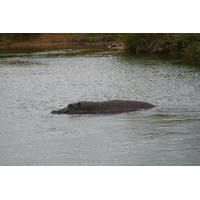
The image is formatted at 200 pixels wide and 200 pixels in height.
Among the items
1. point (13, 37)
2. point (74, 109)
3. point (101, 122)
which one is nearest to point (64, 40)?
point (13, 37)

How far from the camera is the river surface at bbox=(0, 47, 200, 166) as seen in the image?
5996 millimetres

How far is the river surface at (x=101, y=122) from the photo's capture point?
600 cm

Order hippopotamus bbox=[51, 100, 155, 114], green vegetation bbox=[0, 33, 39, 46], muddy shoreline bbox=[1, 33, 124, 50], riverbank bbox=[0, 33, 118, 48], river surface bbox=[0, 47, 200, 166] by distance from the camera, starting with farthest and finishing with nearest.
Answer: muddy shoreline bbox=[1, 33, 124, 50] < riverbank bbox=[0, 33, 118, 48] < green vegetation bbox=[0, 33, 39, 46] < hippopotamus bbox=[51, 100, 155, 114] < river surface bbox=[0, 47, 200, 166]

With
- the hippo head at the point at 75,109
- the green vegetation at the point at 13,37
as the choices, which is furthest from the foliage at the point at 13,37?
the hippo head at the point at 75,109

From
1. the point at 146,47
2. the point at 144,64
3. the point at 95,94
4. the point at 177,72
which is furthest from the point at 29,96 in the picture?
the point at 146,47

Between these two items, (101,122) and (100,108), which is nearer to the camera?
(101,122)

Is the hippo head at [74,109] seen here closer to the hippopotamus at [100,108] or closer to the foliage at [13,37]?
the hippopotamus at [100,108]

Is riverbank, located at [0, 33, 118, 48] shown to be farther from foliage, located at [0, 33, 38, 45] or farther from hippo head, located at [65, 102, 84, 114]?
hippo head, located at [65, 102, 84, 114]

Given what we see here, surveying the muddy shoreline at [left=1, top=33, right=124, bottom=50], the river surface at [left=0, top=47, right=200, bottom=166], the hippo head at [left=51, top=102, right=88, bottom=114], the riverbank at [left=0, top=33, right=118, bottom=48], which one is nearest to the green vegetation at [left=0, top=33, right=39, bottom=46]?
the riverbank at [left=0, top=33, right=118, bottom=48]

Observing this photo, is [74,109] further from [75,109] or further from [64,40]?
[64,40]

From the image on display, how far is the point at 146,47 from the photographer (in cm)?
2417

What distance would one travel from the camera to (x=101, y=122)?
808 centimetres

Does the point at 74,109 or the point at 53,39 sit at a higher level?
the point at 53,39

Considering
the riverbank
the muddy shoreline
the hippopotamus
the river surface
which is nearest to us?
the river surface
